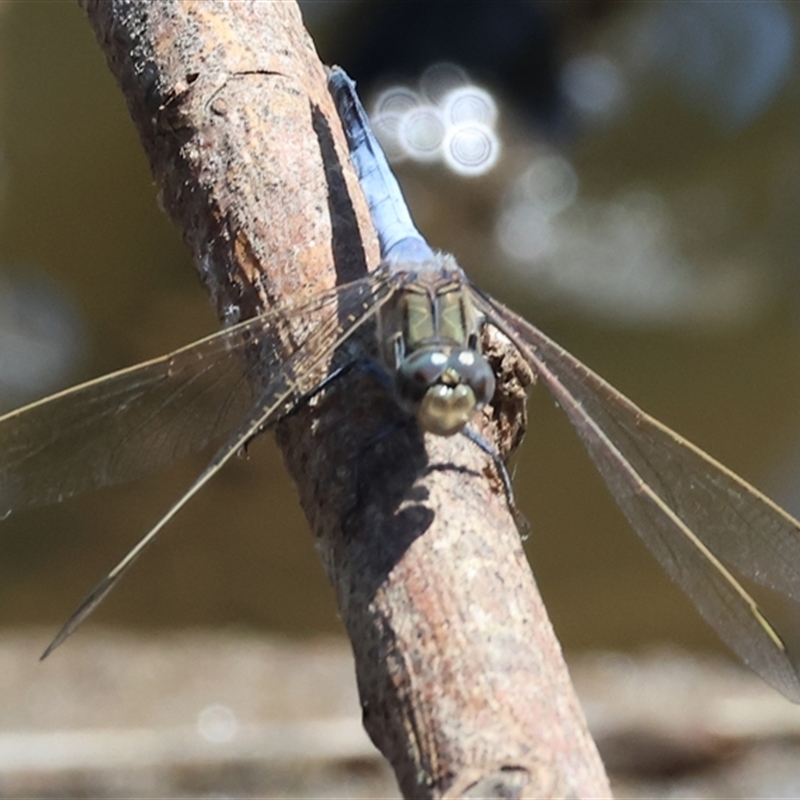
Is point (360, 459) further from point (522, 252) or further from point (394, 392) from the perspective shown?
point (522, 252)

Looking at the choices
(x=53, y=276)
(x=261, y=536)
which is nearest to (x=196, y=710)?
(x=261, y=536)

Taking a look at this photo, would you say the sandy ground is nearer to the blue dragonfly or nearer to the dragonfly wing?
the blue dragonfly

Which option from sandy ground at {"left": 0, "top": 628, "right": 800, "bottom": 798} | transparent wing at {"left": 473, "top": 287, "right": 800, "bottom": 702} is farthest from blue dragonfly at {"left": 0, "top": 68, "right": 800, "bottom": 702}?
sandy ground at {"left": 0, "top": 628, "right": 800, "bottom": 798}

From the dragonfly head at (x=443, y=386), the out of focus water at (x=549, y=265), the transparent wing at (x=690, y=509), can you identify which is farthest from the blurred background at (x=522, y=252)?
the dragonfly head at (x=443, y=386)

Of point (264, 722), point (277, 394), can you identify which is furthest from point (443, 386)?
point (264, 722)

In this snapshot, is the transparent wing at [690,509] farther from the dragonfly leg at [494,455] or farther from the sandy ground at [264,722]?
the sandy ground at [264,722]

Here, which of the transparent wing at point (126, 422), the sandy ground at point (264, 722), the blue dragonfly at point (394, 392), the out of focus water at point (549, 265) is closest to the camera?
the blue dragonfly at point (394, 392)
